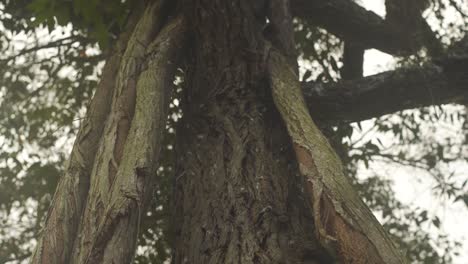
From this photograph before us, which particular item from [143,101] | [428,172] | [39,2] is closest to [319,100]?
[143,101]

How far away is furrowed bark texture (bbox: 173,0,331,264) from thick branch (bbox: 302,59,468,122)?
719 millimetres

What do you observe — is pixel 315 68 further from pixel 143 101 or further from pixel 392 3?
pixel 143 101

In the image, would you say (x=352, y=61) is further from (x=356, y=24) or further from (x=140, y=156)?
(x=140, y=156)

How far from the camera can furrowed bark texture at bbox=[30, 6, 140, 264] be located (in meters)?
2.21

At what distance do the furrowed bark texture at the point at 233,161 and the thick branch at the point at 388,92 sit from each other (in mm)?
719

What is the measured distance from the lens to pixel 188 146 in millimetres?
2932

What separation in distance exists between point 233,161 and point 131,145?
1.77ft

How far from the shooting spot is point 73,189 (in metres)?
2.46

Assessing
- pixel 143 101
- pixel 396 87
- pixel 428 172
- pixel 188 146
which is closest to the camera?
pixel 143 101

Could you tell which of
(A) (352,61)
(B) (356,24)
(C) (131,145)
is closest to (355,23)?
(B) (356,24)

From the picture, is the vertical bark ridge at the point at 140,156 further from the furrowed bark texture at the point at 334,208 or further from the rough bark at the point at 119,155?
the furrowed bark texture at the point at 334,208

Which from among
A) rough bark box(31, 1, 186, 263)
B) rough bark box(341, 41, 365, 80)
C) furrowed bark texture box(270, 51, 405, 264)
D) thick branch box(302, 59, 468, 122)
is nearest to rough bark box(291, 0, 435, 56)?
rough bark box(341, 41, 365, 80)

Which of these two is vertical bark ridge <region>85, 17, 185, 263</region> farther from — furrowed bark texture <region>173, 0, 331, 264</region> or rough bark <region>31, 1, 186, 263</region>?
furrowed bark texture <region>173, 0, 331, 264</region>

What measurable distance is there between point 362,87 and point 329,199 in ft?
5.55
